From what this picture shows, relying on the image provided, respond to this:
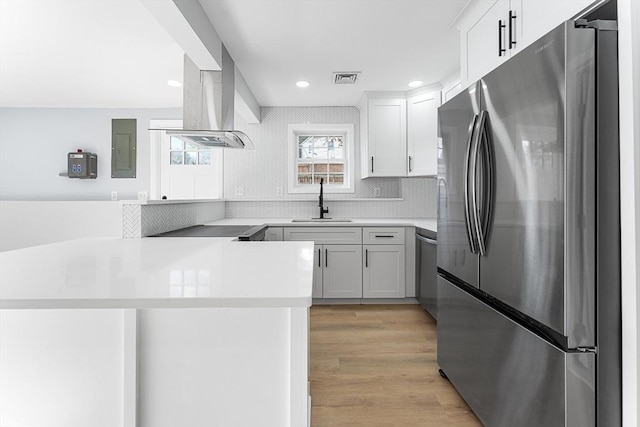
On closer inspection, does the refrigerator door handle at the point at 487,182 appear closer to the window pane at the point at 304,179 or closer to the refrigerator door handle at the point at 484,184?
the refrigerator door handle at the point at 484,184

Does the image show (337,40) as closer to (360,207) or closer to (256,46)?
(256,46)

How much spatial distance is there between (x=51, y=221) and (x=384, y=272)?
3.48 metres

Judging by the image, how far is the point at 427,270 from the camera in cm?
324

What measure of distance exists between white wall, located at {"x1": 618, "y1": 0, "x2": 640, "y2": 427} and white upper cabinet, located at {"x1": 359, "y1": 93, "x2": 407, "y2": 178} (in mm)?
2837

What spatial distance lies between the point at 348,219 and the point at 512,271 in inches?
117

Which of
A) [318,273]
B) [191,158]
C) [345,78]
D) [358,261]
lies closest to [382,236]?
[358,261]

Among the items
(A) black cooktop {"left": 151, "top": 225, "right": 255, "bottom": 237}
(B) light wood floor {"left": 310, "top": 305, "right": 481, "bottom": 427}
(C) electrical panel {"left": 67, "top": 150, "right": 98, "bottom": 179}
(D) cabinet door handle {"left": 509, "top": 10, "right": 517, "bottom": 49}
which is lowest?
(B) light wood floor {"left": 310, "top": 305, "right": 481, "bottom": 427}

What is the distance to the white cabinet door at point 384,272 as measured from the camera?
145 inches

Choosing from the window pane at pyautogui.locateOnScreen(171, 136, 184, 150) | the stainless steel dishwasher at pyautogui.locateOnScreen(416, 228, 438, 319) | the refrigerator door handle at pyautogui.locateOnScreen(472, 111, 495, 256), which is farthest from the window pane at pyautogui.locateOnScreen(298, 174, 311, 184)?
the refrigerator door handle at pyautogui.locateOnScreen(472, 111, 495, 256)

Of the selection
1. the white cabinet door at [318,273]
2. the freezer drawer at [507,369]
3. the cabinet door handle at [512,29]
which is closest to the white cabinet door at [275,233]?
the white cabinet door at [318,273]

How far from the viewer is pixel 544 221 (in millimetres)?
1194

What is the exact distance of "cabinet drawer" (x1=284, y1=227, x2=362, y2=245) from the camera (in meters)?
3.69

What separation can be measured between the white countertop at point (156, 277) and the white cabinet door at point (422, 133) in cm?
243

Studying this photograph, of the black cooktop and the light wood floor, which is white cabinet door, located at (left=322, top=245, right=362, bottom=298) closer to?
the light wood floor
